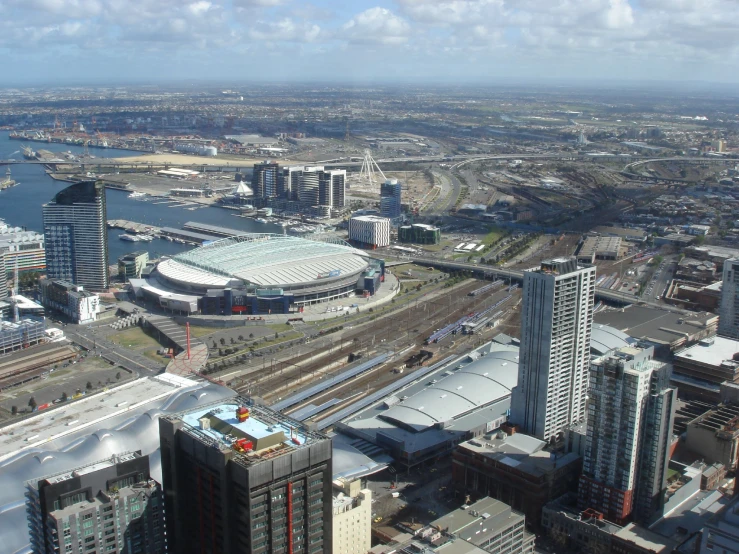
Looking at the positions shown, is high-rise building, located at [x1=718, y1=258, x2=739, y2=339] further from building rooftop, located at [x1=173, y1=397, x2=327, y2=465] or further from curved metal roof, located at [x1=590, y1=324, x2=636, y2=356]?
building rooftop, located at [x1=173, y1=397, x2=327, y2=465]

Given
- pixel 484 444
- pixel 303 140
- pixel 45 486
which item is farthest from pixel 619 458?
pixel 303 140

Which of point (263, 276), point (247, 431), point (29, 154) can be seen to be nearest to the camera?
point (247, 431)

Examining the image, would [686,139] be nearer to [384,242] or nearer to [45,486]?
[384,242]

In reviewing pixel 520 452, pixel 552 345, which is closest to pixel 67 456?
pixel 520 452

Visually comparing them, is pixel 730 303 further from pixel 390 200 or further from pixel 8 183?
pixel 8 183

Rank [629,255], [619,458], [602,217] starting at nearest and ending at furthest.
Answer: [619,458] → [629,255] → [602,217]

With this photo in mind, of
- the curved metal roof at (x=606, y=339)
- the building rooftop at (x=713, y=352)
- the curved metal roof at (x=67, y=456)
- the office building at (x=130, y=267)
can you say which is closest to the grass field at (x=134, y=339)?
the office building at (x=130, y=267)
